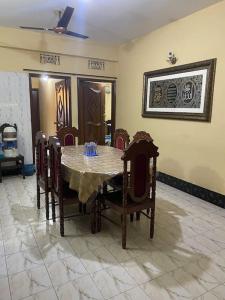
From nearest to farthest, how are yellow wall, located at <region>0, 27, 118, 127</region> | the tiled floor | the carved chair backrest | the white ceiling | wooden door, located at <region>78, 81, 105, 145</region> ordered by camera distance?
the tiled floor → the carved chair backrest → the white ceiling → yellow wall, located at <region>0, 27, 118, 127</region> → wooden door, located at <region>78, 81, 105, 145</region>

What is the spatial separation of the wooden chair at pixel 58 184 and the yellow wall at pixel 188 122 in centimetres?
209

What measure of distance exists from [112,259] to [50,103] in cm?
565

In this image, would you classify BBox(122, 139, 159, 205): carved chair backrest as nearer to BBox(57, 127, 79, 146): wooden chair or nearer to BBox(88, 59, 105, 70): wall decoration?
BBox(57, 127, 79, 146): wooden chair

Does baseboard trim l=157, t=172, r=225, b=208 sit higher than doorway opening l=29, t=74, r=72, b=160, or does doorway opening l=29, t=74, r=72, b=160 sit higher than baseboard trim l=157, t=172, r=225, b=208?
doorway opening l=29, t=74, r=72, b=160

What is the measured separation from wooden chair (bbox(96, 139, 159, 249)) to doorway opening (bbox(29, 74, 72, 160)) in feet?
10.5

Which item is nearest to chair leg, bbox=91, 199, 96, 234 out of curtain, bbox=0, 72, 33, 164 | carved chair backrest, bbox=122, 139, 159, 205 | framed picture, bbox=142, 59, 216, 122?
carved chair backrest, bbox=122, 139, 159, 205

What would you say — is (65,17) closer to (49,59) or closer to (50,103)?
(49,59)

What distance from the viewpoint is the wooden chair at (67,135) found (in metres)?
3.92

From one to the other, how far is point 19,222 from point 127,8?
3320 mm

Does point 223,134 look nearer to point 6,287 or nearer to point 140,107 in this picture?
point 140,107

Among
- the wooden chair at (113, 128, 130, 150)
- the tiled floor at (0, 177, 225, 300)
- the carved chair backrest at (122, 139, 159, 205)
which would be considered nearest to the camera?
the tiled floor at (0, 177, 225, 300)

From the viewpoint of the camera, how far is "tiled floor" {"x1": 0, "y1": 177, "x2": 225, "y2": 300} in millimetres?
1709

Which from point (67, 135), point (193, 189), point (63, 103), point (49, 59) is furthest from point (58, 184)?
point (63, 103)

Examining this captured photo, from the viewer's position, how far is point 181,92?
371 cm
